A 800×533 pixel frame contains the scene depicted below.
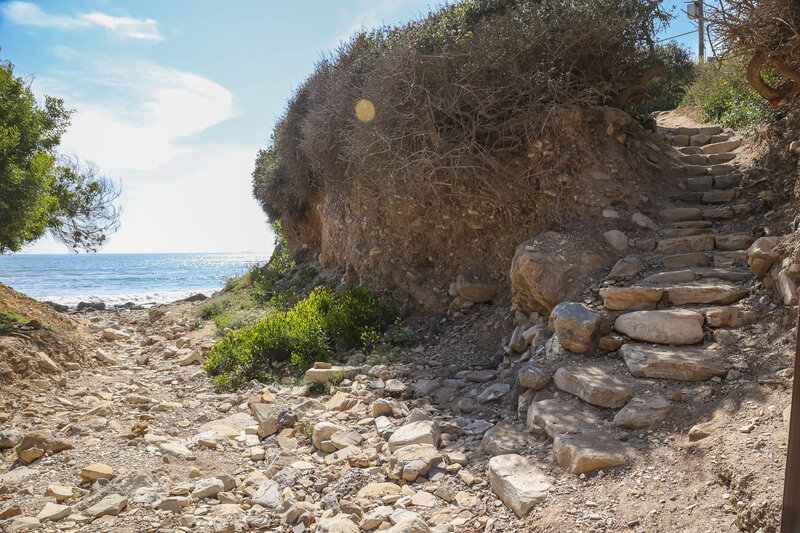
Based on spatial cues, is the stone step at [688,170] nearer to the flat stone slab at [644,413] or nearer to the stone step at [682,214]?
the stone step at [682,214]

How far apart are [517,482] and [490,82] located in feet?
15.5

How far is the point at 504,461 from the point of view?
3029 mm

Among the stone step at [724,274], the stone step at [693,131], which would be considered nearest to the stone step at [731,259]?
the stone step at [724,274]

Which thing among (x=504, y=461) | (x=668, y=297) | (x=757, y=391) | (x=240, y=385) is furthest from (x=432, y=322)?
(x=757, y=391)

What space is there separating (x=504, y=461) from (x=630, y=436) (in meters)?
0.79

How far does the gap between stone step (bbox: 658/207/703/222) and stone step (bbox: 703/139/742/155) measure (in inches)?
71.6

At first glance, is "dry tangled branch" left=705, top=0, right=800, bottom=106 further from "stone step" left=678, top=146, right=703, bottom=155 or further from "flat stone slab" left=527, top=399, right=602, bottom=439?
"flat stone slab" left=527, top=399, right=602, bottom=439

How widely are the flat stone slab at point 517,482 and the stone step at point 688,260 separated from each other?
2618 millimetres

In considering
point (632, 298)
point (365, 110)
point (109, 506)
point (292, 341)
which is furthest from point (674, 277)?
point (365, 110)

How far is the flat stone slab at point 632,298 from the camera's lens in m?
4.00

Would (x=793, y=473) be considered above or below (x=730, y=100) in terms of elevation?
below

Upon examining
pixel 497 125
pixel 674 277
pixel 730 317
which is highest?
pixel 497 125

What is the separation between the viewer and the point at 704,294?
386 centimetres

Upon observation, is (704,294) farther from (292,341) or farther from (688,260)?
(292,341)
